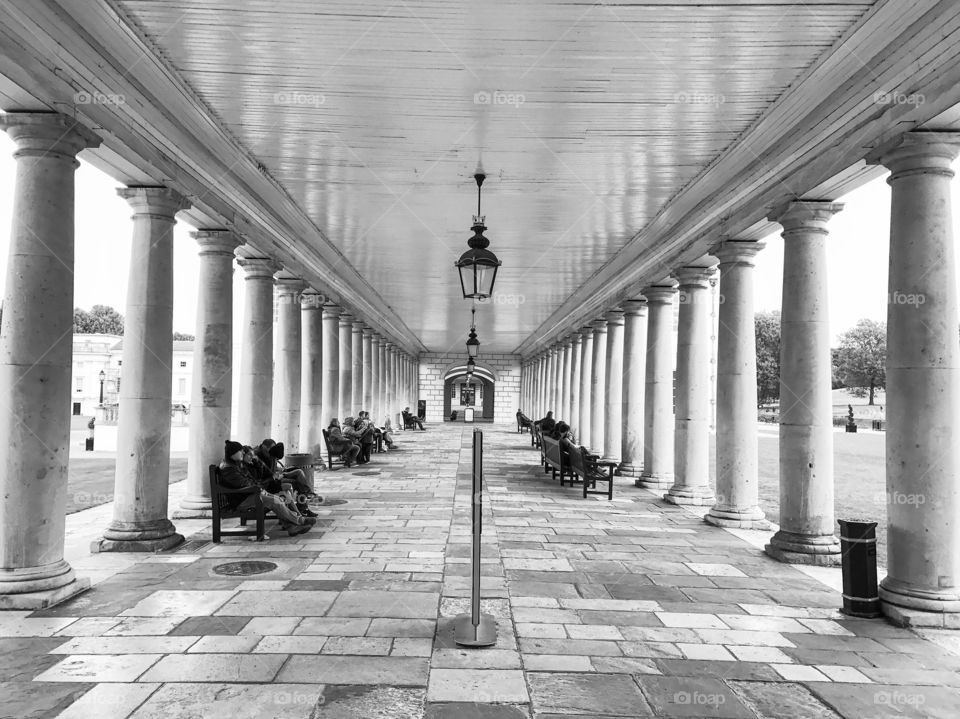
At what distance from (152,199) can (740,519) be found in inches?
341

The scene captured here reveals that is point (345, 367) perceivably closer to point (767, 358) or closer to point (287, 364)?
point (287, 364)

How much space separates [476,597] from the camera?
4.91 metres

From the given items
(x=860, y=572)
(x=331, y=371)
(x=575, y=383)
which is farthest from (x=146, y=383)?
(x=575, y=383)

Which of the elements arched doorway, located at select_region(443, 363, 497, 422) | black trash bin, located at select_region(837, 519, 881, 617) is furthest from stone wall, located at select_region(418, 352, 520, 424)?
black trash bin, located at select_region(837, 519, 881, 617)

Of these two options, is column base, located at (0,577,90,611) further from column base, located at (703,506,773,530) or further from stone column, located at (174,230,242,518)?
column base, located at (703,506,773,530)

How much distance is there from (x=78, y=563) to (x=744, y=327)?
8846 mm

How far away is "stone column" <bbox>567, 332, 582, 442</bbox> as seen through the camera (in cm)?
2361

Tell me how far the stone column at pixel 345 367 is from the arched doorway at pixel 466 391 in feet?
72.5

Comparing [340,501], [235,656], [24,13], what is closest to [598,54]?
[24,13]

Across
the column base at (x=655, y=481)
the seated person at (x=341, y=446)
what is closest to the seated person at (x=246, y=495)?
the seated person at (x=341, y=446)

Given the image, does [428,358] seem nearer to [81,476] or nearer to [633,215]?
[81,476]

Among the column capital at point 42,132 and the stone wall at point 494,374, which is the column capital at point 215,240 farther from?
the stone wall at point 494,374

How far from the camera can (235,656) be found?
15.1ft

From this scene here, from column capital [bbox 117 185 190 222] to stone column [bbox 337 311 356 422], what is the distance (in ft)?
38.6
